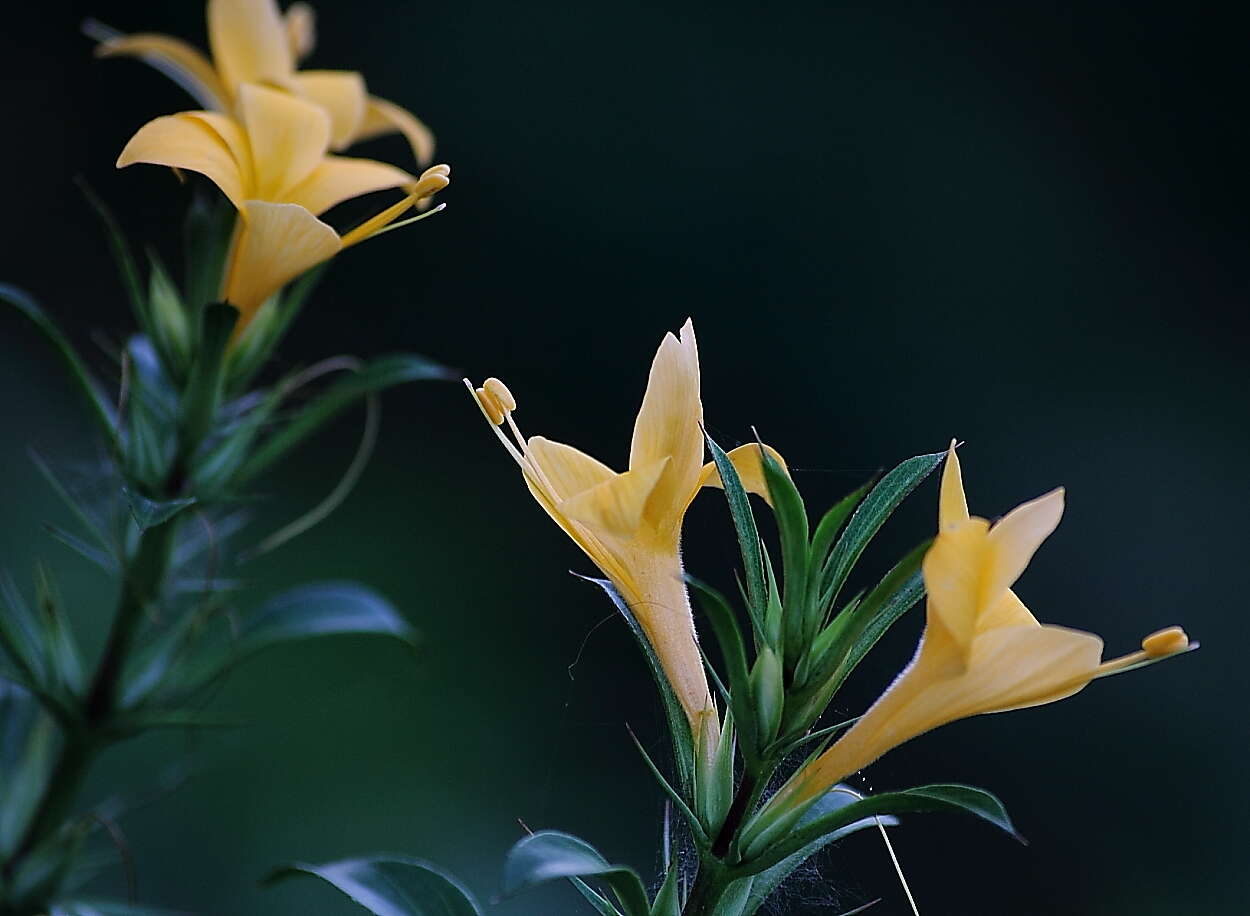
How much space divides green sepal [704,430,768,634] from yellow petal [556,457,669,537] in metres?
0.02

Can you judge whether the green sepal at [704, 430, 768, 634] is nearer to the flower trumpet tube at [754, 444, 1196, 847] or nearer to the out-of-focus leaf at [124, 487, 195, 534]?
the flower trumpet tube at [754, 444, 1196, 847]

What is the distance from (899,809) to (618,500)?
4.6 inches

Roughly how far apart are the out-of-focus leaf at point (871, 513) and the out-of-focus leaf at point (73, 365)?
0.34m

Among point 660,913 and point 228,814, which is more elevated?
point 660,913

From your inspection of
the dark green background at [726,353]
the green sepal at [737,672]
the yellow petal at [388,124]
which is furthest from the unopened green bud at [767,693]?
the dark green background at [726,353]

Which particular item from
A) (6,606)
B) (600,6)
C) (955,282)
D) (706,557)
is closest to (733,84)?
(600,6)

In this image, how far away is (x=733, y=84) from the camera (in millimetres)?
2033

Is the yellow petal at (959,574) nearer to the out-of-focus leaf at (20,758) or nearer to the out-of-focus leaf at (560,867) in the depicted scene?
the out-of-focus leaf at (560,867)

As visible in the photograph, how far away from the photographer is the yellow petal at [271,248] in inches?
19.5

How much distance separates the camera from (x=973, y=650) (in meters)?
0.36

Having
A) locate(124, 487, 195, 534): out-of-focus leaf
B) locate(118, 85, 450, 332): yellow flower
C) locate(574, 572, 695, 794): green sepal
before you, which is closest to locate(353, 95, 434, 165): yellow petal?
locate(118, 85, 450, 332): yellow flower

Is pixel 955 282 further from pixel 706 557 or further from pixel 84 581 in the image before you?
pixel 84 581

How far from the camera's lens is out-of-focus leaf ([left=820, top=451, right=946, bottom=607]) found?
39 cm

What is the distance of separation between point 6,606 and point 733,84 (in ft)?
5.31
